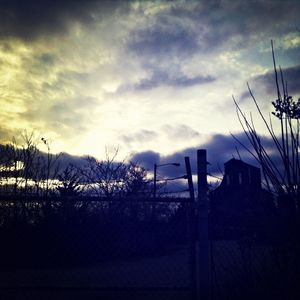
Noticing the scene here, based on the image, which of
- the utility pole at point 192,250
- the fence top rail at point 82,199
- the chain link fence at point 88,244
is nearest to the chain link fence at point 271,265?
the utility pole at point 192,250

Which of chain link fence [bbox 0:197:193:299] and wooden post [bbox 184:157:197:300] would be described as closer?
wooden post [bbox 184:157:197:300]

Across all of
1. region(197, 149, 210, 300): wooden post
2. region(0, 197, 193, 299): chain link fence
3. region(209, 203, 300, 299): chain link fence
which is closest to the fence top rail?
region(197, 149, 210, 300): wooden post

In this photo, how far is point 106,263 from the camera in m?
10.9

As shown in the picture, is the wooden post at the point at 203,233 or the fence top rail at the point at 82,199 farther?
the fence top rail at the point at 82,199

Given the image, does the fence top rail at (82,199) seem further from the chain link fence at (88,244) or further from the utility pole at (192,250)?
the chain link fence at (88,244)

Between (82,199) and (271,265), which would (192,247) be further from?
(82,199)

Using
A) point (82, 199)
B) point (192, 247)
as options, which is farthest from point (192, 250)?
point (82, 199)

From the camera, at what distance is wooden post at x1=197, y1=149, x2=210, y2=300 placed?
141 inches

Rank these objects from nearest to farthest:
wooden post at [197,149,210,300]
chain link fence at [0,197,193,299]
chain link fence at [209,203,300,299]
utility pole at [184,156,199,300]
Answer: chain link fence at [209,203,300,299]
wooden post at [197,149,210,300]
utility pole at [184,156,199,300]
chain link fence at [0,197,193,299]

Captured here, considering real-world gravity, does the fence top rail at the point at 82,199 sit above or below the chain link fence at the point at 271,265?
above

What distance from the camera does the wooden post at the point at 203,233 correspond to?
11.7 ft

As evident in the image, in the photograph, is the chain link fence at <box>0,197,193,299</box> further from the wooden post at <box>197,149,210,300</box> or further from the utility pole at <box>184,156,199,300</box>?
the wooden post at <box>197,149,210,300</box>

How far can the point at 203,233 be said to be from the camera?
3627 millimetres

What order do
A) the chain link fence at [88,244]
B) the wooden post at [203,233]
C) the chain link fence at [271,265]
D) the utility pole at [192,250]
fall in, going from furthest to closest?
Result: the chain link fence at [88,244] → the utility pole at [192,250] → the wooden post at [203,233] → the chain link fence at [271,265]
